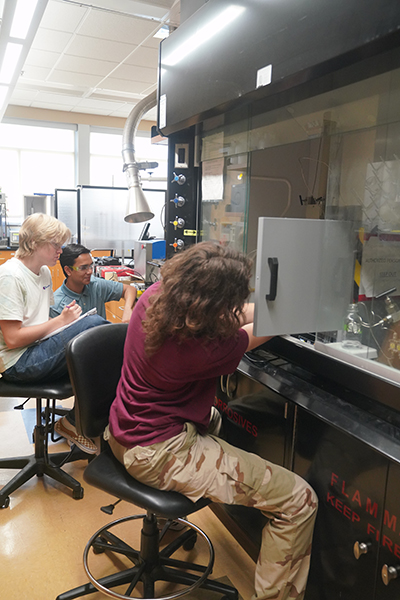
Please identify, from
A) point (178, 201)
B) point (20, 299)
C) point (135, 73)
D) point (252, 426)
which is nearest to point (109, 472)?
point (252, 426)

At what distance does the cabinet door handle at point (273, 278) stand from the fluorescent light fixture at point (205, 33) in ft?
2.84

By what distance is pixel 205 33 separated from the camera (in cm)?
176

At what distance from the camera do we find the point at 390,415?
47.1 inches

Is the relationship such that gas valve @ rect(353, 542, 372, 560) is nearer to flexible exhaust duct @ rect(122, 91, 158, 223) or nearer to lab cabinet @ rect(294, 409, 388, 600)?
lab cabinet @ rect(294, 409, 388, 600)

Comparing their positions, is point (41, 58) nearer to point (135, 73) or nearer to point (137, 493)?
point (135, 73)

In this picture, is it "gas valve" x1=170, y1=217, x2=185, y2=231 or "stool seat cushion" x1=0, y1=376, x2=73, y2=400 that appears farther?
"gas valve" x1=170, y1=217, x2=185, y2=231

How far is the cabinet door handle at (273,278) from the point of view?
131cm

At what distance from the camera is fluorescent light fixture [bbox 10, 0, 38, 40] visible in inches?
102

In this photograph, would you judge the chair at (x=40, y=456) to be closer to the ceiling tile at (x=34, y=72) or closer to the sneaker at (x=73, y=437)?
the sneaker at (x=73, y=437)

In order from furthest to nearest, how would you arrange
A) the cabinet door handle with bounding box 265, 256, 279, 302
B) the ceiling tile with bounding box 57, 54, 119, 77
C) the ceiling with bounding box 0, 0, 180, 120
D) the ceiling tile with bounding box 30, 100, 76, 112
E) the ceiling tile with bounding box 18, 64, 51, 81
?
the ceiling tile with bounding box 30, 100, 76, 112, the ceiling tile with bounding box 18, 64, 51, 81, the ceiling tile with bounding box 57, 54, 119, 77, the ceiling with bounding box 0, 0, 180, 120, the cabinet door handle with bounding box 265, 256, 279, 302

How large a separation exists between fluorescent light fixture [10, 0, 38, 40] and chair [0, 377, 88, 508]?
2100mm

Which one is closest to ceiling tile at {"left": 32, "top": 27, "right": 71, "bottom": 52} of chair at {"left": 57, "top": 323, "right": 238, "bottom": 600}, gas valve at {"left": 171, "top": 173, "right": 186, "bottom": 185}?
gas valve at {"left": 171, "top": 173, "right": 186, "bottom": 185}

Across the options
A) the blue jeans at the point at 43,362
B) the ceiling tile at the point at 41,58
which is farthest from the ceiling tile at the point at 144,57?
the blue jeans at the point at 43,362

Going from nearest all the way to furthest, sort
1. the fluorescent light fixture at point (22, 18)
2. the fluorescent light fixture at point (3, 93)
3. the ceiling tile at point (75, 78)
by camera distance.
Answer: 1. the fluorescent light fixture at point (22, 18)
2. the fluorescent light fixture at point (3, 93)
3. the ceiling tile at point (75, 78)
